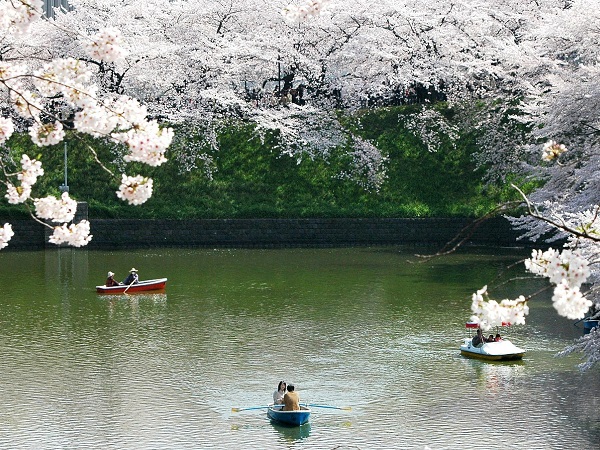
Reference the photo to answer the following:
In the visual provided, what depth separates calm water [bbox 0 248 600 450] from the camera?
1781cm

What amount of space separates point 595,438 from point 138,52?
3915cm

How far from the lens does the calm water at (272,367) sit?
17812mm

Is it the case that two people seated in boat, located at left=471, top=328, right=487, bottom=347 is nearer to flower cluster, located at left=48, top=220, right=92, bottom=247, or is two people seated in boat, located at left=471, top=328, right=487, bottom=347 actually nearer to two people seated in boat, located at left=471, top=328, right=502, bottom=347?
two people seated in boat, located at left=471, top=328, right=502, bottom=347

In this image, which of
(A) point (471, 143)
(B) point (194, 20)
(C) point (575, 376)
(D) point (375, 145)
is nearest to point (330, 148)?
(D) point (375, 145)

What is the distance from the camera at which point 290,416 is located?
712 inches

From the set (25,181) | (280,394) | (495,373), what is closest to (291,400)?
(280,394)

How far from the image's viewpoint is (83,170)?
48.7 m

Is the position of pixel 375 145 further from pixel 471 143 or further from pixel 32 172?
pixel 32 172

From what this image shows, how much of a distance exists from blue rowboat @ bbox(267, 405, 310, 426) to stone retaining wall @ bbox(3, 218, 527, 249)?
27.4 metres

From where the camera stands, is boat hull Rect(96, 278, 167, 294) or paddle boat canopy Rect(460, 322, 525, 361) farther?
boat hull Rect(96, 278, 167, 294)

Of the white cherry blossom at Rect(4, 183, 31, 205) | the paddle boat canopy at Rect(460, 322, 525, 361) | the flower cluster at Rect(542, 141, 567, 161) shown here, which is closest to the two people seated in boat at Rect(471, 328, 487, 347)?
the paddle boat canopy at Rect(460, 322, 525, 361)

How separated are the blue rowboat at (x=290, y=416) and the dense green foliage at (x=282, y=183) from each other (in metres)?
28.8

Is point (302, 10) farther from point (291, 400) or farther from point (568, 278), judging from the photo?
point (291, 400)

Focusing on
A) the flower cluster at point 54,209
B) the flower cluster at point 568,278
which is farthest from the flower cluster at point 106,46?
the flower cluster at point 568,278
